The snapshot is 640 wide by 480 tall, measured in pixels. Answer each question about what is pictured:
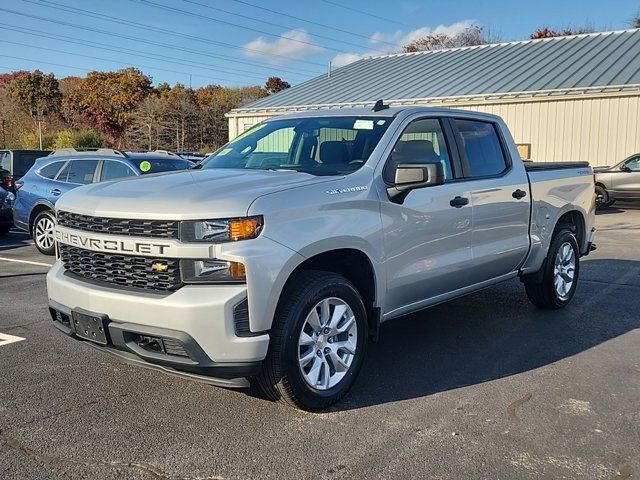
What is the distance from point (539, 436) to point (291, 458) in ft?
4.78

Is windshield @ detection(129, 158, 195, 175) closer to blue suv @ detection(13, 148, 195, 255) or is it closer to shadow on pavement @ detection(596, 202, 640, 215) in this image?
blue suv @ detection(13, 148, 195, 255)

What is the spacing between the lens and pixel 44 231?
1045 cm

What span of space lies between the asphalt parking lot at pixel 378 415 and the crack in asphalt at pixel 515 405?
2 centimetres

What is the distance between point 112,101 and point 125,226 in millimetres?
60747

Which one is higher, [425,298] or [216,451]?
[425,298]

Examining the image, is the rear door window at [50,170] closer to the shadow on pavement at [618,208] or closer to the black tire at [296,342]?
the black tire at [296,342]

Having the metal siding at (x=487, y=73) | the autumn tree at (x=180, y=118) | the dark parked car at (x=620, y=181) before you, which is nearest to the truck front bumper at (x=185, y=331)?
the dark parked car at (x=620, y=181)

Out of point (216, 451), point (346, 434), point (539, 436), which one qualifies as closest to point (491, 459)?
point (539, 436)

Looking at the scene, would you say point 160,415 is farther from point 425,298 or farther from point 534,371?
point 534,371

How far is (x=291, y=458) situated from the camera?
10.9 ft

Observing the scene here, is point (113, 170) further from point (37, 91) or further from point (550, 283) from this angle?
point (37, 91)

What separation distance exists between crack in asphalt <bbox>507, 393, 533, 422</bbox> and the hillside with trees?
154ft

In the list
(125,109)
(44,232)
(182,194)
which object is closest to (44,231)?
(44,232)

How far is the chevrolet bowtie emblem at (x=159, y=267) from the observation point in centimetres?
351
